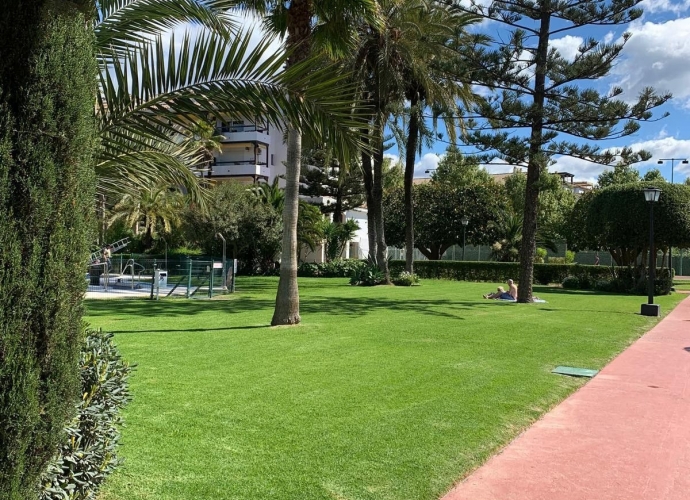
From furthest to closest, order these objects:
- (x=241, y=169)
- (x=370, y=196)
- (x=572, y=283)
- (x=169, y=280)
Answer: (x=241, y=169) < (x=572, y=283) < (x=370, y=196) < (x=169, y=280)

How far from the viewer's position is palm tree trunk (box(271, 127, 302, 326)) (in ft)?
39.4

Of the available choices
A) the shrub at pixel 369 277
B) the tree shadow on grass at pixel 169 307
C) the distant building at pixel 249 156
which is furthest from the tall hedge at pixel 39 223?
the distant building at pixel 249 156

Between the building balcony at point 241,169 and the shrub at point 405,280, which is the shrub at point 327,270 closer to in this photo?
the shrub at point 405,280

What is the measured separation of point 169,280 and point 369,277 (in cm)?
921

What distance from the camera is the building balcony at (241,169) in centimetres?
4722

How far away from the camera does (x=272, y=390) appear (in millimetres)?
6660

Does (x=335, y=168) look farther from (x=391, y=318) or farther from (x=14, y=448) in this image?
(x=14, y=448)

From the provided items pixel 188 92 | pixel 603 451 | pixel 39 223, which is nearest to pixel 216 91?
pixel 188 92

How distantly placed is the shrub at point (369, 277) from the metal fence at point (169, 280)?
6.90 metres

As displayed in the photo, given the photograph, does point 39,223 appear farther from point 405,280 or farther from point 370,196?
point 405,280

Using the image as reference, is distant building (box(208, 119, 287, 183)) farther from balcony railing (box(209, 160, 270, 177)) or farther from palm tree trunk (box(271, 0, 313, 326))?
palm tree trunk (box(271, 0, 313, 326))

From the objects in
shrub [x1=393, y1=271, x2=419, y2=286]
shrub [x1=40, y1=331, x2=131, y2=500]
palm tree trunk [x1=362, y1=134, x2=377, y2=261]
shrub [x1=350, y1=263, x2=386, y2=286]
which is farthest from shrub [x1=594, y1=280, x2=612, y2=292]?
shrub [x1=40, y1=331, x2=131, y2=500]

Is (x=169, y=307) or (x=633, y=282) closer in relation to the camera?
(x=169, y=307)

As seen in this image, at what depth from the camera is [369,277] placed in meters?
27.6
